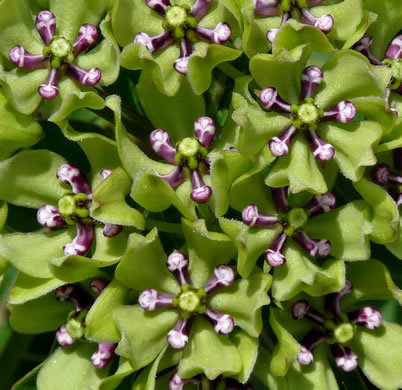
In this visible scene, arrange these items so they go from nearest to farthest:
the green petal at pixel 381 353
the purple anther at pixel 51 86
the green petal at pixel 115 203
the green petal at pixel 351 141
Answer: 1. the green petal at pixel 115 203
2. the green petal at pixel 351 141
3. the purple anther at pixel 51 86
4. the green petal at pixel 381 353

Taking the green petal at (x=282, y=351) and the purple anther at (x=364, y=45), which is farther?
the purple anther at (x=364, y=45)

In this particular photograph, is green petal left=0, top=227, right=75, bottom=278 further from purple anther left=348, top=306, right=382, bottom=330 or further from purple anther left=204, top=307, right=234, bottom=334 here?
purple anther left=348, top=306, right=382, bottom=330

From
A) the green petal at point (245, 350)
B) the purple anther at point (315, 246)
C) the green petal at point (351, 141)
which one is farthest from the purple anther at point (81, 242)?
the green petal at point (351, 141)

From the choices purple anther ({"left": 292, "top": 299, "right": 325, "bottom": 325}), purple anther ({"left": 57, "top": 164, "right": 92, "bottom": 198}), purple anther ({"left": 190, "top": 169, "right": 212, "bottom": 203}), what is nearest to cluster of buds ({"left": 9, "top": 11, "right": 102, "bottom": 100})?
purple anther ({"left": 57, "top": 164, "right": 92, "bottom": 198})

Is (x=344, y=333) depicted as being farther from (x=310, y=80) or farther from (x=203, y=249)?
(x=310, y=80)

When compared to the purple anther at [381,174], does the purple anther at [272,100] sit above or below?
above

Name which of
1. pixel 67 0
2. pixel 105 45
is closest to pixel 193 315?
pixel 105 45

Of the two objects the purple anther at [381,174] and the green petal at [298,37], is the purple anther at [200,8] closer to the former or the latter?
the green petal at [298,37]
